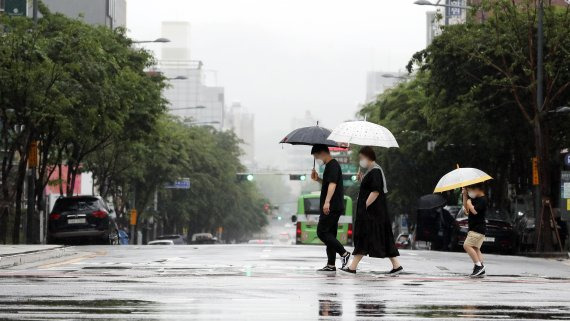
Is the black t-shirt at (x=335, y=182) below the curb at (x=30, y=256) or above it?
above

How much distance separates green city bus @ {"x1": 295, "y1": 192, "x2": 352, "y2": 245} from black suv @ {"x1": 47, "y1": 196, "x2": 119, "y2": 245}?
2101cm

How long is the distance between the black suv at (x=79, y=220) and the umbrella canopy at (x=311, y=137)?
70.1 ft

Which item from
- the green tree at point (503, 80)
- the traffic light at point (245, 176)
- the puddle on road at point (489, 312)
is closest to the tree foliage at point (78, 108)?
the green tree at point (503, 80)

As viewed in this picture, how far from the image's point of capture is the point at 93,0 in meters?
92.9

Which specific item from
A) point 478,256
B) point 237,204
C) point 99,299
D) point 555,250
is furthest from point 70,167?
point 237,204

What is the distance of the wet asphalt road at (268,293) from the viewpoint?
10.7 metres

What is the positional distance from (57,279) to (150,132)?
118 ft

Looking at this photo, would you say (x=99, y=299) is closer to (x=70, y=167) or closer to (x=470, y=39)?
(x=470, y=39)

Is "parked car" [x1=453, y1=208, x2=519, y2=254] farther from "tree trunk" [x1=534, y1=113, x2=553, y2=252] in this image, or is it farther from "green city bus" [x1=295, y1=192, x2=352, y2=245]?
"green city bus" [x1=295, y1=192, x2=352, y2=245]

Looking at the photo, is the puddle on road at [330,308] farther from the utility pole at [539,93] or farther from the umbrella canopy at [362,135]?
the utility pole at [539,93]

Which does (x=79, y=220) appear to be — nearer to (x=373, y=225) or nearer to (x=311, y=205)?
(x=311, y=205)

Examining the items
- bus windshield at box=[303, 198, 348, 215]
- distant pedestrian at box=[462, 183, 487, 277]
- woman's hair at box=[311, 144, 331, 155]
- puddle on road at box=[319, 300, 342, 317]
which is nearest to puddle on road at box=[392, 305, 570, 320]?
puddle on road at box=[319, 300, 342, 317]

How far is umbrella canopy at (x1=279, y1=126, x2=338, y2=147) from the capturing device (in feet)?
60.2

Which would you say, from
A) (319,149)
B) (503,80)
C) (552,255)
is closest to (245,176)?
(503,80)
